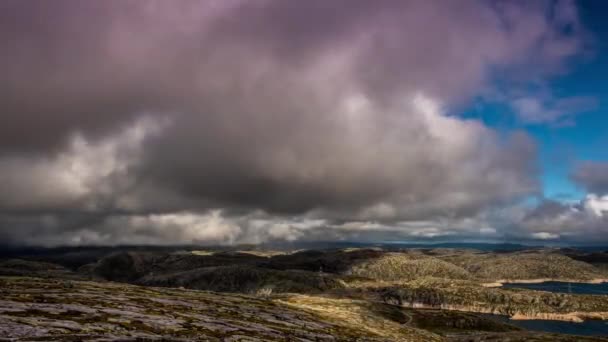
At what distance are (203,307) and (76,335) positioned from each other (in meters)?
28.8

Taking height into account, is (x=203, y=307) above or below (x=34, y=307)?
below

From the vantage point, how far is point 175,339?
105ft

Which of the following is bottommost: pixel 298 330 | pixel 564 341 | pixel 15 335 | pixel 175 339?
pixel 564 341

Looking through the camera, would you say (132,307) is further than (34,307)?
Yes

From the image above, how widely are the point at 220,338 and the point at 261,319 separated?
18.6m

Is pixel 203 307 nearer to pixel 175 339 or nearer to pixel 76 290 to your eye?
pixel 76 290

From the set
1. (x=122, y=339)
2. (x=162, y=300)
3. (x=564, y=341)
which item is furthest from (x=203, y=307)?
(x=564, y=341)

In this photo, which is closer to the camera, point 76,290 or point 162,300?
point 76,290

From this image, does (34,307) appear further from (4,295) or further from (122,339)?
(122,339)

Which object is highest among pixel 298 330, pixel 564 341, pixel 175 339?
pixel 175 339

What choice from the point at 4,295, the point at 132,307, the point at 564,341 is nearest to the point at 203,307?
the point at 132,307

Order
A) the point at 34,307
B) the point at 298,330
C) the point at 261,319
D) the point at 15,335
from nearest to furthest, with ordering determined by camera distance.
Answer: the point at 15,335, the point at 34,307, the point at 298,330, the point at 261,319

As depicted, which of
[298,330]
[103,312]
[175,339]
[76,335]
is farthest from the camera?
[298,330]

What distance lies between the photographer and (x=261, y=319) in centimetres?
5375
